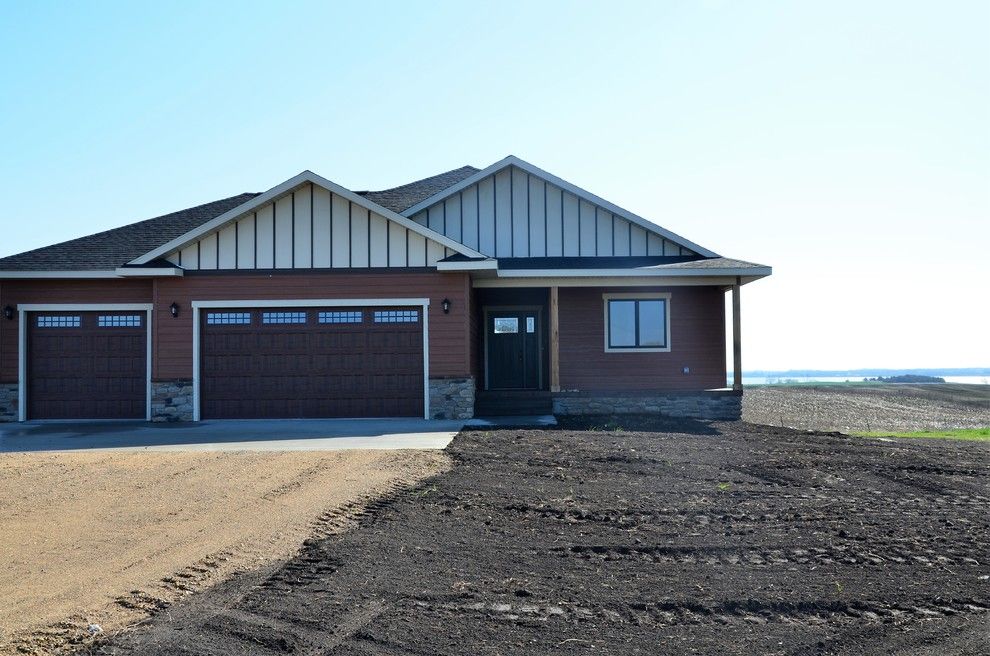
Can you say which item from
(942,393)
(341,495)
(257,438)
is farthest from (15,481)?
(942,393)

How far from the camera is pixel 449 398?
1705 cm

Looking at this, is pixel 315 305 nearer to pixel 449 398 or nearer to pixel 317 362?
pixel 317 362

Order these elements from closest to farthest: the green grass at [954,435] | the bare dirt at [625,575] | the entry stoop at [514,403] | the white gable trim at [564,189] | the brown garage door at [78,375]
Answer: the bare dirt at [625,575], the green grass at [954,435], the brown garage door at [78,375], the entry stoop at [514,403], the white gable trim at [564,189]

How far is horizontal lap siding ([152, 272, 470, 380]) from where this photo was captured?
55.7ft

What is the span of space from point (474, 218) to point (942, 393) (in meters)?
24.5

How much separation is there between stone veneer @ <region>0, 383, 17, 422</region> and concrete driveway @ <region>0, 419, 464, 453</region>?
619 millimetres

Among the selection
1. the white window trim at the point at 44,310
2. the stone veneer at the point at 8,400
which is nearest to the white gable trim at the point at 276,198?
the white window trim at the point at 44,310

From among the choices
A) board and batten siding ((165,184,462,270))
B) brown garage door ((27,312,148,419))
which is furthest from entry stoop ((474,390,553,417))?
brown garage door ((27,312,148,419))

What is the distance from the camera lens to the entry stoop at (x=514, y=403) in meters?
18.8

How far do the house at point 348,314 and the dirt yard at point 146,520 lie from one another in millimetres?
5370

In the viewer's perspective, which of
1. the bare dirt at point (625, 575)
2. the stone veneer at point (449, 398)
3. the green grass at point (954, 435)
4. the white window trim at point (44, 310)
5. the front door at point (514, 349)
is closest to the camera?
the bare dirt at point (625, 575)

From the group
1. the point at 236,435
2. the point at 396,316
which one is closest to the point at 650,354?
the point at 396,316

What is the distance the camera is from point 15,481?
933cm

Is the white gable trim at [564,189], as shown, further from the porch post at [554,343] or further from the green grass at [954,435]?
the green grass at [954,435]
